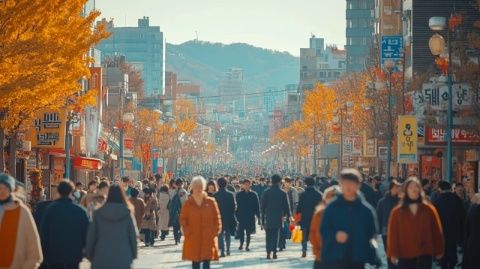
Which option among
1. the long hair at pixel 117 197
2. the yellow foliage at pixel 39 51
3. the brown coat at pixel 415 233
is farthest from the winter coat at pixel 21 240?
the yellow foliage at pixel 39 51

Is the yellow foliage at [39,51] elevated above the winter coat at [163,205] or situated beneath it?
elevated above

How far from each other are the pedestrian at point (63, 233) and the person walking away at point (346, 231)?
4.13m

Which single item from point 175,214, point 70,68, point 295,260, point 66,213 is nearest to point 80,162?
point 175,214

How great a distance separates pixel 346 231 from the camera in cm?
1482

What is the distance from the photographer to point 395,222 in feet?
59.9

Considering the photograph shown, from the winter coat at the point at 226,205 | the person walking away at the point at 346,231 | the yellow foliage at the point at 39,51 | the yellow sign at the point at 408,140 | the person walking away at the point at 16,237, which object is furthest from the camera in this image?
the yellow sign at the point at 408,140

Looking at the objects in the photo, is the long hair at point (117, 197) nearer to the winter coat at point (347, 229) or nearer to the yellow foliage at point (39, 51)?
the winter coat at point (347, 229)

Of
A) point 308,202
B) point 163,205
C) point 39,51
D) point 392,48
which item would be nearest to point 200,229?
point 308,202

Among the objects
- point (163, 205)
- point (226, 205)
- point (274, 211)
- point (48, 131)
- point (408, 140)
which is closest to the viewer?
point (226, 205)

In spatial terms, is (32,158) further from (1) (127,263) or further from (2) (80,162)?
(1) (127,263)

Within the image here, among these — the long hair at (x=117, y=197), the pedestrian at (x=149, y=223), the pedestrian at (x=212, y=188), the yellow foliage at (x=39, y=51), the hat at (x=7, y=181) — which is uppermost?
the yellow foliage at (x=39, y=51)

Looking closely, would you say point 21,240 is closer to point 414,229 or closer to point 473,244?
point 414,229

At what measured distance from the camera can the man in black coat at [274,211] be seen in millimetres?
30016

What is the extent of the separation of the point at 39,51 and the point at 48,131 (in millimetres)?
15643
